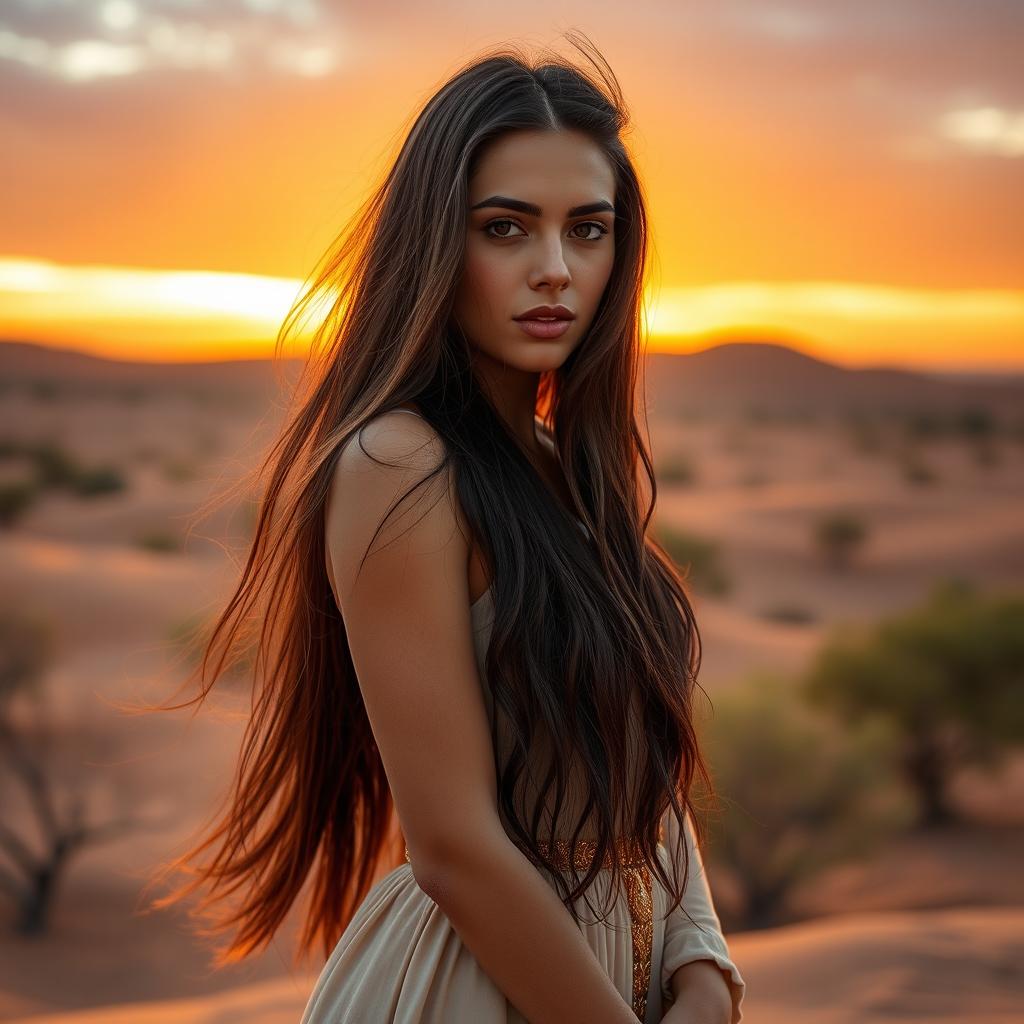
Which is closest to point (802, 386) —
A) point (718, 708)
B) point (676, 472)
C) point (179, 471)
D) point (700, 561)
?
point (676, 472)

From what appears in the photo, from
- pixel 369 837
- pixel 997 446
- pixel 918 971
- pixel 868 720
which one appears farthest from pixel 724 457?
pixel 369 837

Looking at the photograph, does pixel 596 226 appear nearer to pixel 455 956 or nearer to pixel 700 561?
pixel 455 956

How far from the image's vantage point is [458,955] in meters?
1.63

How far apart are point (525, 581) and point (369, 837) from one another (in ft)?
2.47

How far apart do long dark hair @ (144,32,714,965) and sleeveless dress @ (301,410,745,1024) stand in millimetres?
48

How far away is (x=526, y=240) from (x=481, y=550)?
46cm

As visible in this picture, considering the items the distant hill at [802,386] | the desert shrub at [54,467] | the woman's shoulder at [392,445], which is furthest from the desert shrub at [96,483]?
the distant hill at [802,386]

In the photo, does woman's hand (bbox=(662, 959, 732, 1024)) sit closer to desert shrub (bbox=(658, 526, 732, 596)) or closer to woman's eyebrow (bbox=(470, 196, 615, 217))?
woman's eyebrow (bbox=(470, 196, 615, 217))

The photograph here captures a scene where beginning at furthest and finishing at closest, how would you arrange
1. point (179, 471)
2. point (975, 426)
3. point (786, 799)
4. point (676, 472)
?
point (975, 426) → point (676, 472) → point (179, 471) → point (786, 799)

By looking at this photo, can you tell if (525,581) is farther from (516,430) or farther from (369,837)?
(369,837)

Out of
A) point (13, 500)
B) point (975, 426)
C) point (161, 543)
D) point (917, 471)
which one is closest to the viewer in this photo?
point (161, 543)

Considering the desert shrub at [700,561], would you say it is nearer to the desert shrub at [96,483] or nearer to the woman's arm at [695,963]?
the desert shrub at [96,483]

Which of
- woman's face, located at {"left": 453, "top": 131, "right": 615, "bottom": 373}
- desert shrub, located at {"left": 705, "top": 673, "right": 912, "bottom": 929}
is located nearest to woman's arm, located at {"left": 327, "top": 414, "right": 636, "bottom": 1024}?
woman's face, located at {"left": 453, "top": 131, "right": 615, "bottom": 373}

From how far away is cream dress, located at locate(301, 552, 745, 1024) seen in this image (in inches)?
63.1
